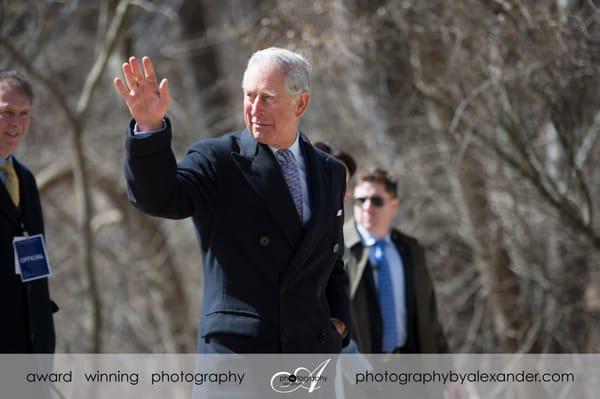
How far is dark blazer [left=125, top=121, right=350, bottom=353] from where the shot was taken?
3.11 metres

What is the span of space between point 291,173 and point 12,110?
4.49 feet

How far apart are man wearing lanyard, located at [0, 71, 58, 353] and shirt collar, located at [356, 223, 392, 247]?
182 centimetres

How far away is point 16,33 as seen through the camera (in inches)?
347

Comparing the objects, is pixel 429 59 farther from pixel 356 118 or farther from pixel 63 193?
pixel 63 193

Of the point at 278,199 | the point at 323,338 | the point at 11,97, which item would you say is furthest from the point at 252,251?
the point at 11,97

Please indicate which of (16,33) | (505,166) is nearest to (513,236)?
(505,166)

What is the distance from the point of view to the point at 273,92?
3207 mm

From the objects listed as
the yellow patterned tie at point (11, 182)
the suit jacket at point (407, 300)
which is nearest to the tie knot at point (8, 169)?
the yellow patterned tie at point (11, 182)

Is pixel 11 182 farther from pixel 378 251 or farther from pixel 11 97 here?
pixel 378 251

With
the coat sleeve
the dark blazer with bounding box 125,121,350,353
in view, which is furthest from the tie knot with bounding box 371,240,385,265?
the coat sleeve

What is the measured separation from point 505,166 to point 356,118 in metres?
2.13

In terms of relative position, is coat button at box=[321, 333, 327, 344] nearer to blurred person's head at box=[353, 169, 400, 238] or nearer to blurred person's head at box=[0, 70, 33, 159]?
blurred person's head at box=[0, 70, 33, 159]

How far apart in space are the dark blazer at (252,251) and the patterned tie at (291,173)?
61mm

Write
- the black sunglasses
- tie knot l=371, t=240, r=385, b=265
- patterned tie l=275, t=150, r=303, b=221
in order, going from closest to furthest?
1. patterned tie l=275, t=150, r=303, b=221
2. tie knot l=371, t=240, r=385, b=265
3. the black sunglasses
